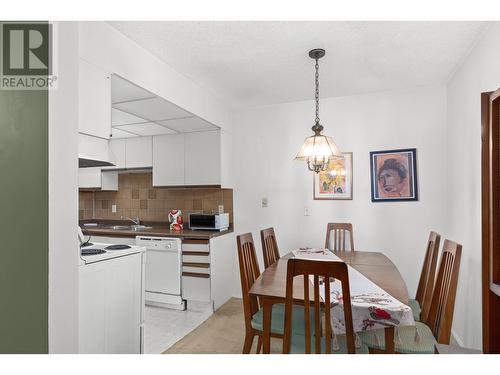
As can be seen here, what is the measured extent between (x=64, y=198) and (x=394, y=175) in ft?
9.85

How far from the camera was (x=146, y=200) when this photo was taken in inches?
167

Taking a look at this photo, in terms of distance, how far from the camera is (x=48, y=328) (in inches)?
49.7

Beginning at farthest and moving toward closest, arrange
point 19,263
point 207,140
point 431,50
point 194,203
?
point 194,203, point 207,140, point 431,50, point 19,263

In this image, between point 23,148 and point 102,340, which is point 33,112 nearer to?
point 23,148

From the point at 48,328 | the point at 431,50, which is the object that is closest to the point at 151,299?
the point at 48,328

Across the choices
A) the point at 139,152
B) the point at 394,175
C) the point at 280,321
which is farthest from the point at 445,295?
the point at 139,152

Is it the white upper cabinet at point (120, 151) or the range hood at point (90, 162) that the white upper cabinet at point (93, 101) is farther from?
the white upper cabinet at point (120, 151)

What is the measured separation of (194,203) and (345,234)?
200 cm

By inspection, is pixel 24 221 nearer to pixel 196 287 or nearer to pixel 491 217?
pixel 491 217

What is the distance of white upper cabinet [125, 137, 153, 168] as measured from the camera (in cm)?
383

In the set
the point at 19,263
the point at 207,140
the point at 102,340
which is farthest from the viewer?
the point at 207,140

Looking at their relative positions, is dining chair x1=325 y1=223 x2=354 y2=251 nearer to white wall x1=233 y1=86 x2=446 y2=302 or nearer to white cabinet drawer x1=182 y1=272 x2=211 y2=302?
white wall x1=233 y1=86 x2=446 y2=302

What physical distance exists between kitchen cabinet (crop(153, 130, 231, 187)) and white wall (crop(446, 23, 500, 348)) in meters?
2.38

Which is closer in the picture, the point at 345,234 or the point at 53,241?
the point at 53,241
